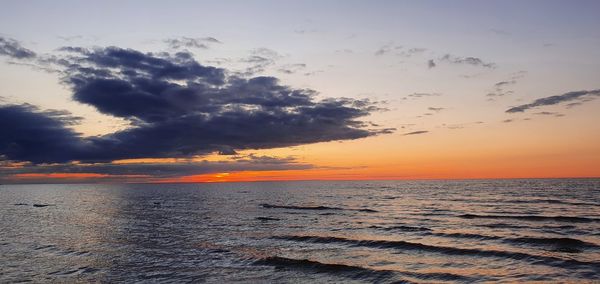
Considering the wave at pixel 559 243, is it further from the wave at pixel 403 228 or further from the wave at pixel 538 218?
the wave at pixel 538 218

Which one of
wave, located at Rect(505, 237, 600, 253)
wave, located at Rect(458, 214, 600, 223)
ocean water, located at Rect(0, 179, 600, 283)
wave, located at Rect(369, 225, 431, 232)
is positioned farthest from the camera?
wave, located at Rect(458, 214, 600, 223)

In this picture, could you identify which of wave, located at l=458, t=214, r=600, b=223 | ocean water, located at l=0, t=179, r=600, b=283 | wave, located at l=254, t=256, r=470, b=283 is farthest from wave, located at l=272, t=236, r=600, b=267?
wave, located at l=458, t=214, r=600, b=223

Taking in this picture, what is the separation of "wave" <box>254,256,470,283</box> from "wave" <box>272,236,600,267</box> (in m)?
7.93

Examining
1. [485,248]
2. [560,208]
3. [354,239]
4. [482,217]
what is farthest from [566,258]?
[560,208]

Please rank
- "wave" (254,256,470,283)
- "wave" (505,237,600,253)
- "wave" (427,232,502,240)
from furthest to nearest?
"wave" (427,232,502,240), "wave" (505,237,600,253), "wave" (254,256,470,283)

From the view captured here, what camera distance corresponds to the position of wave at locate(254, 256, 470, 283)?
26.7 meters

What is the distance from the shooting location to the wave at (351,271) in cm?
2672

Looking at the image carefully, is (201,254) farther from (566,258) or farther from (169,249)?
(566,258)

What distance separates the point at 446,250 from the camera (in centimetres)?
3538

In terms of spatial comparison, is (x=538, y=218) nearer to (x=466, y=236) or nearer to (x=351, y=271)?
(x=466, y=236)

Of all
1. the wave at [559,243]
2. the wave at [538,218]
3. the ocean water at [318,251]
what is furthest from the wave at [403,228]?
the wave at [538,218]

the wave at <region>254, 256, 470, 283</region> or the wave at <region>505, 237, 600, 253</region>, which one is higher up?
the wave at <region>505, 237, 600, 253</region>

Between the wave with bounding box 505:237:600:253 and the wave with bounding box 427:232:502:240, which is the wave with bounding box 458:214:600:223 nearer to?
the wave with bounding box 505:237:600:253

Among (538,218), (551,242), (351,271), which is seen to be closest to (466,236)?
(551,242)
